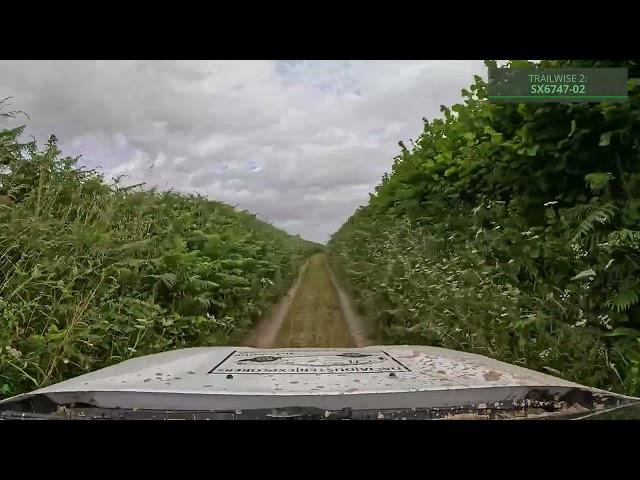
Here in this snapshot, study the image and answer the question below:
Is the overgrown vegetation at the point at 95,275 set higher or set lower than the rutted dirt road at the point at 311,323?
higher

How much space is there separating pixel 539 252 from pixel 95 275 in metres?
4.19

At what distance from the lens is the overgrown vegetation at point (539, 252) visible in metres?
3.93

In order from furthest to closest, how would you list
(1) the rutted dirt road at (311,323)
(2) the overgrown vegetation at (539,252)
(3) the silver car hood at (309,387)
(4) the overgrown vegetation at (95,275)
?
(1) the rutted dirt road at (311,323)
(4) the overgrown vegetation at (95,275)
(2) the overgrown vegetation at (539,252)
(3) the silver car hood at (309,387)

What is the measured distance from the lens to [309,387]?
2.11 metres

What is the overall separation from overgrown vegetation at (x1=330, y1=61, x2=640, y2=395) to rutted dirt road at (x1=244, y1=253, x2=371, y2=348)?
47cm

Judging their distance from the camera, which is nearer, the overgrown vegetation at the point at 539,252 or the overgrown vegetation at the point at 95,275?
the overgrown vegetation at the point at 539,252

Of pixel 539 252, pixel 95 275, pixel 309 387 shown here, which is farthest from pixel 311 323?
pixel 309 387

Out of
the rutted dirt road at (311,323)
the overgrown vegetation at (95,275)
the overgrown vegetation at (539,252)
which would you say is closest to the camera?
the overgrown vegetation at (539,252)

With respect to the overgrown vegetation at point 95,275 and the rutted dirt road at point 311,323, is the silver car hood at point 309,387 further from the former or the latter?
the rutted dirt road at point 311,323

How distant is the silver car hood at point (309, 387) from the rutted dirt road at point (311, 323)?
11.7 feet

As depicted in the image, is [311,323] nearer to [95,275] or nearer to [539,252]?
[95,275]

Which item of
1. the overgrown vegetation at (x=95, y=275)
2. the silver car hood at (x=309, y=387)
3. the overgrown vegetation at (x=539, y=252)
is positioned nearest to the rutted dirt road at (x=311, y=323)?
the overgrown vegetation at (x=95, y=275)

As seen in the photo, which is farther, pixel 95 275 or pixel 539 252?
pixel 95 275
